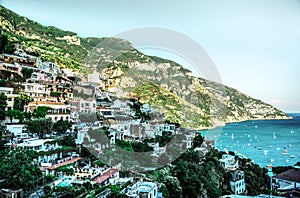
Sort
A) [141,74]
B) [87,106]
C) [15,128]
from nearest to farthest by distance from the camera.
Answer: [15,128] < [87,106] < [141,74]

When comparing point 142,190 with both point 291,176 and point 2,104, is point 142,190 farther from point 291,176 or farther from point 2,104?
point 291,176

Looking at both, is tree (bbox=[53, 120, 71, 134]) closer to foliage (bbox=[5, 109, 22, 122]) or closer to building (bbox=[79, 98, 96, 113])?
foliage (bbox=[5, 109, 22, 122])

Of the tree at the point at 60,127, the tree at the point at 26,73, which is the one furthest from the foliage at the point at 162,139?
the tree at the point at 26,73

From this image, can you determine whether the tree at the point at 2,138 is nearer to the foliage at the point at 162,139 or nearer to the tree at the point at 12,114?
the tree at the point at 12,114

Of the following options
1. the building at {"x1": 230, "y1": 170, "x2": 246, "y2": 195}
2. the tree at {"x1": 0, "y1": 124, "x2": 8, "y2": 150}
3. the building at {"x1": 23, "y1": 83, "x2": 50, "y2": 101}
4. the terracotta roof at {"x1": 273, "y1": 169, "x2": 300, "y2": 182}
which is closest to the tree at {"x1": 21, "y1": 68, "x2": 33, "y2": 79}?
the building at {"x1": 23, "y1": 83, "x2": 50, "y2": 101}

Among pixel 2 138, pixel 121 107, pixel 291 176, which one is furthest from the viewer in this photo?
pixel 121 107

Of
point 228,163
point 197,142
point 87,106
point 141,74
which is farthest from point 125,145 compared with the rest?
point 141,74
